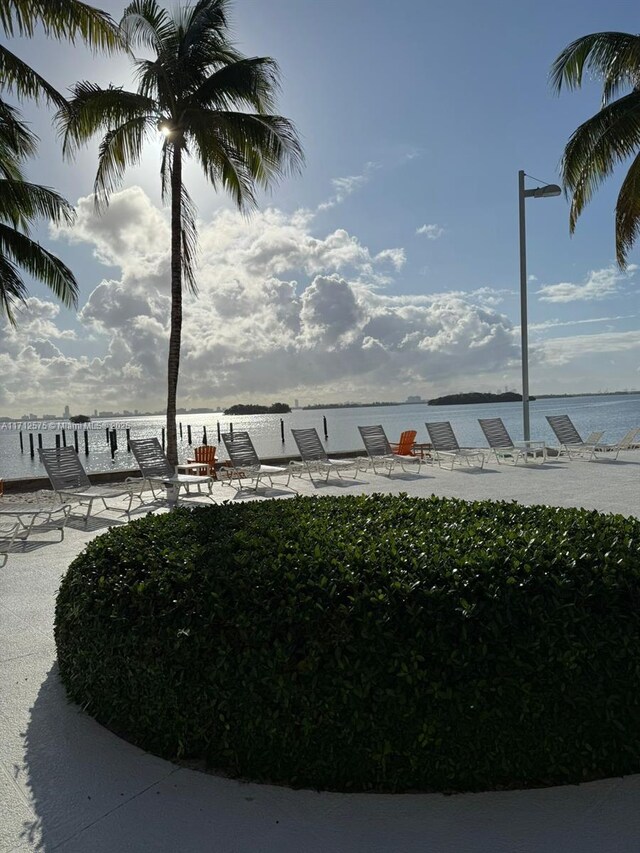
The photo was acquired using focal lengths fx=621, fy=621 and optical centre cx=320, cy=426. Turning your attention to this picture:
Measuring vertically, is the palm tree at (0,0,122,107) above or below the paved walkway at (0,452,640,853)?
above

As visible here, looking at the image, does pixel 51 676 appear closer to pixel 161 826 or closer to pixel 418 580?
pixel 161 826

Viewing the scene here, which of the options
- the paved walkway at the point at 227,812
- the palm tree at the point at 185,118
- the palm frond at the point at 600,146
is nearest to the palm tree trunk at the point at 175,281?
the palm tree at the point at 185,118

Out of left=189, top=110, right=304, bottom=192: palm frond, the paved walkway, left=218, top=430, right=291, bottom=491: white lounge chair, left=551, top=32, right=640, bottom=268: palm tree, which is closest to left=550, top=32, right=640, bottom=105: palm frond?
left=551, top=32, right=640, bottom=268: palm tree

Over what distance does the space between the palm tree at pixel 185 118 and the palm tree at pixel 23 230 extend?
1309 mm

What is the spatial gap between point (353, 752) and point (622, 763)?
3.51 feet

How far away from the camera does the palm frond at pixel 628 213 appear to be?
43.6 ft

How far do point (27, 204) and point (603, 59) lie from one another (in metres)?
12.5

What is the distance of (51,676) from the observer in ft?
11.8

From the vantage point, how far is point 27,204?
1269 centimetres

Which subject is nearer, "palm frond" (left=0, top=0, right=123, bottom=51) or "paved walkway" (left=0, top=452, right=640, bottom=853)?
"paved walkway" (left=0, top=452, right=640, bottom=853)

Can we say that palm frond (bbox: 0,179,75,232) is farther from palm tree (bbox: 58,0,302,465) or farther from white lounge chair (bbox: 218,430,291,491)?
white lounge chair (bbox: 218,430,291,491)

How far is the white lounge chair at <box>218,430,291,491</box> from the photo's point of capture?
1148cm

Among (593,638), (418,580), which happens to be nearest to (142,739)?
(418,580)

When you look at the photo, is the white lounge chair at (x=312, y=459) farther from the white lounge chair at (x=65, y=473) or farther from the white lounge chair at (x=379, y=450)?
the white lounge chair at (x=65, y=473)
